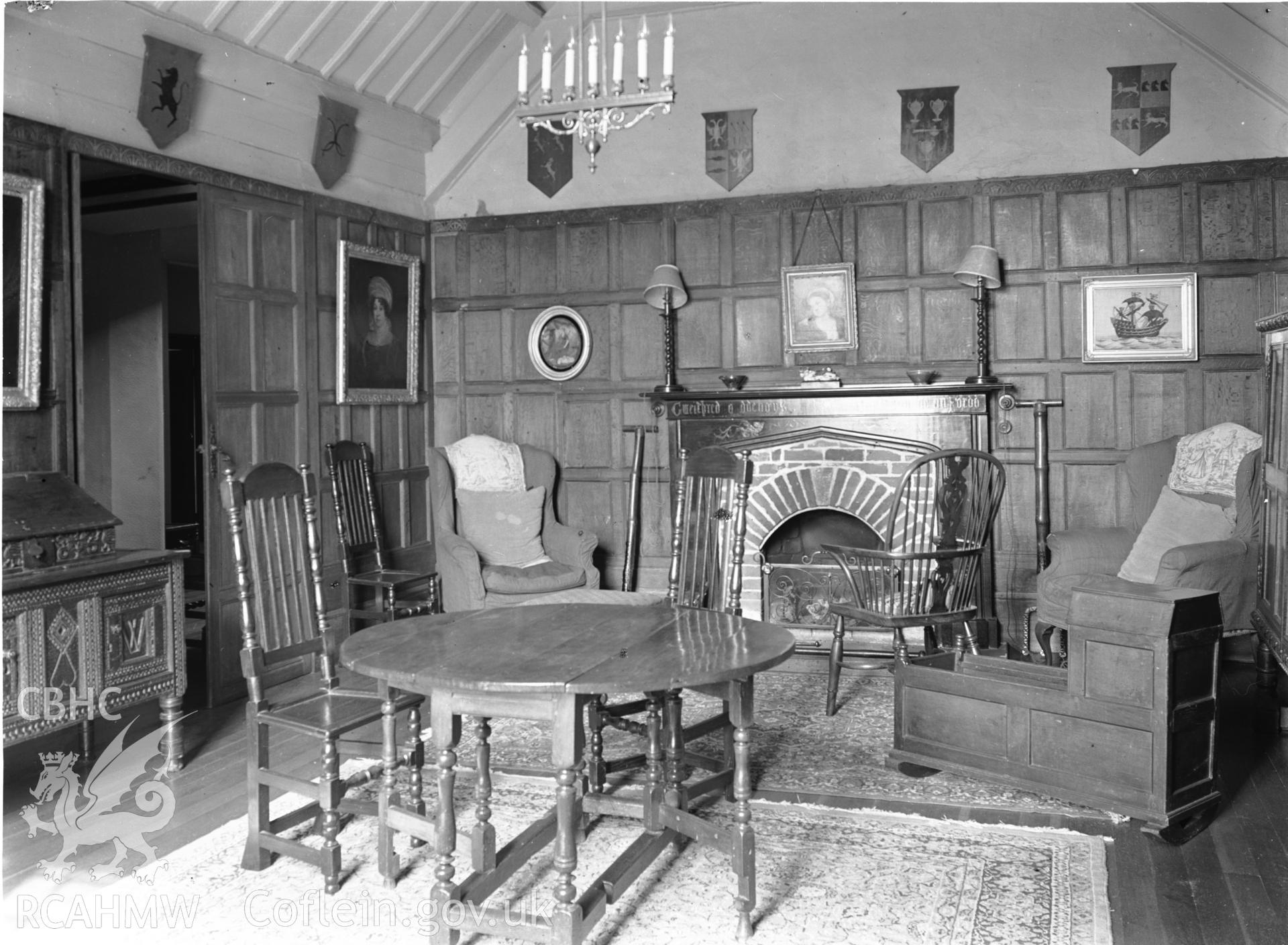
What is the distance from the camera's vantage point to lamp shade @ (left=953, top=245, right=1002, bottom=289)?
590 cm

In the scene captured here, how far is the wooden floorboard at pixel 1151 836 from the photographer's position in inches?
111

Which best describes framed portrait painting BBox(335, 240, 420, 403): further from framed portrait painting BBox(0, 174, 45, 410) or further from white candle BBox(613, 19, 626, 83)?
white candle BBox(613, 19, 626, 83)

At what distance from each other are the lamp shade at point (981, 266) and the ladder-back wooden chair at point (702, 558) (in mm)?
2756

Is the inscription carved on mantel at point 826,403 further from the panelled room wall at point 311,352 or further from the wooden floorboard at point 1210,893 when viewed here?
the wooden floorboard at point 1210,893

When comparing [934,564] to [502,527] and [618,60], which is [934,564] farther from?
[502,527]

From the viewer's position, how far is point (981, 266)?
19.4 feet

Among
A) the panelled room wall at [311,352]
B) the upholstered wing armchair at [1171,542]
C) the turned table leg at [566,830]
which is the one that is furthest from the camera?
the upholstered wing armchair at [1171,542]

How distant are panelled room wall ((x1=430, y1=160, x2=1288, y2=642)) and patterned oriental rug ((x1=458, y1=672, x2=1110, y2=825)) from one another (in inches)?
67.2

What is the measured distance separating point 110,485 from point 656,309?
4485 millimetres

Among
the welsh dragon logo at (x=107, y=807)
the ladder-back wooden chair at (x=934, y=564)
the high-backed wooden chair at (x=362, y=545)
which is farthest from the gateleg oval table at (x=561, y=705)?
the high-backed wooden chair at (x=362, y=545)

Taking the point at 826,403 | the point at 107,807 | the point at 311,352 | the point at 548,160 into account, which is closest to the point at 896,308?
the point at 826,403

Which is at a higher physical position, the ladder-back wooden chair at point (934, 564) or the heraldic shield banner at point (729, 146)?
the heraldic shield banner at point (729, 146)

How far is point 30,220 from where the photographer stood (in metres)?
4.26

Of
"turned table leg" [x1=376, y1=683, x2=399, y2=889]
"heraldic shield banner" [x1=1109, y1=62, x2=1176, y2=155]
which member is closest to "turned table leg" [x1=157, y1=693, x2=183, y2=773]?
"turned table leg" [x1=376, y1=683, x2=399, y2=889]
